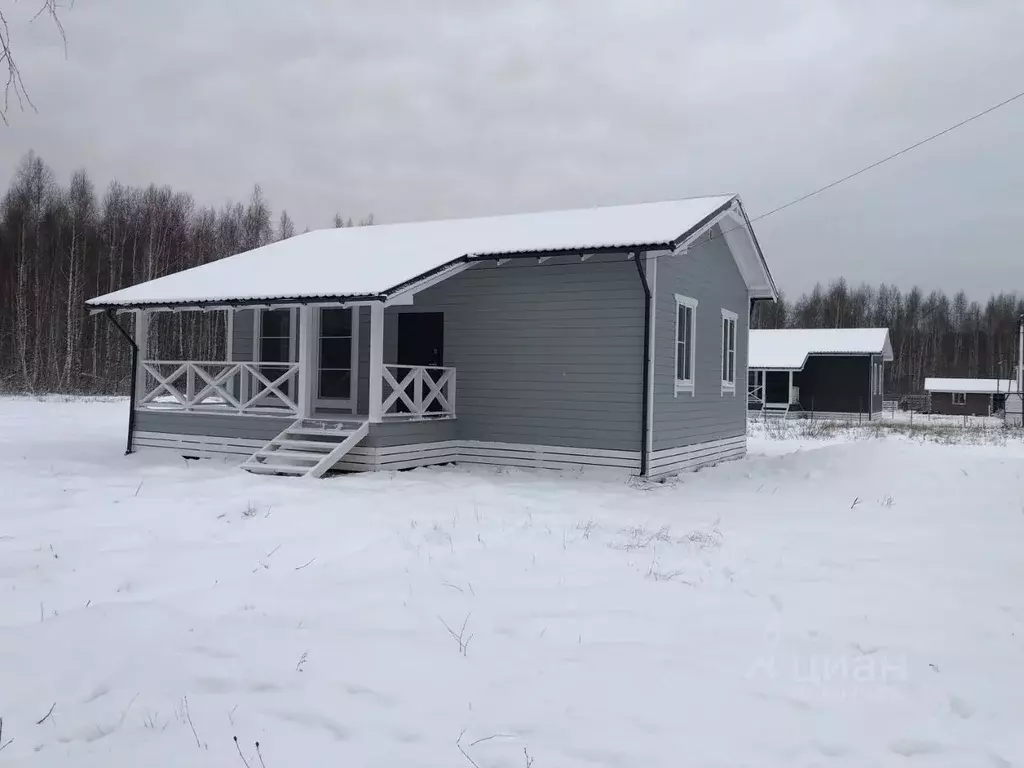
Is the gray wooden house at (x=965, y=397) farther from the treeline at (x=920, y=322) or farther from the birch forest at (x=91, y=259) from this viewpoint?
the birch forest at (x=91, y=259)

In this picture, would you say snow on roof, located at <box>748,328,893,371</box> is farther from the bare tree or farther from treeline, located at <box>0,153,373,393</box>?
the bare tree

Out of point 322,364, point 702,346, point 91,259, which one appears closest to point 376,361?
point 322,364

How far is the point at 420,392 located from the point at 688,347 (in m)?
4.61

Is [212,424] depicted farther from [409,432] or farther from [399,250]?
[399,250]

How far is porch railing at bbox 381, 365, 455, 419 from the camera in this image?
1184cm

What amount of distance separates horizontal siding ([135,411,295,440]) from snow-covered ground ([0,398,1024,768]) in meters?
3.19

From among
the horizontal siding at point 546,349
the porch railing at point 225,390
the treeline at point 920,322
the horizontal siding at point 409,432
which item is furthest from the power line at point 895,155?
the treeline at point 920,322

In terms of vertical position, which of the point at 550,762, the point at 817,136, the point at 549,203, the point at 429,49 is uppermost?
the point at 549,203

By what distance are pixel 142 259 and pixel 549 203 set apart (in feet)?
68.6

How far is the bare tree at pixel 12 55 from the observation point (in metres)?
3.62

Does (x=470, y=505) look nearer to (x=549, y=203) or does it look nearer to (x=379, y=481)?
(x=379, y=481)

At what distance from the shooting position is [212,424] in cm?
1317

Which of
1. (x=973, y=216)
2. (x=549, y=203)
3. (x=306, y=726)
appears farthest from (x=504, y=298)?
(x=549, y=203)

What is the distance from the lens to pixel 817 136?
675 inches
